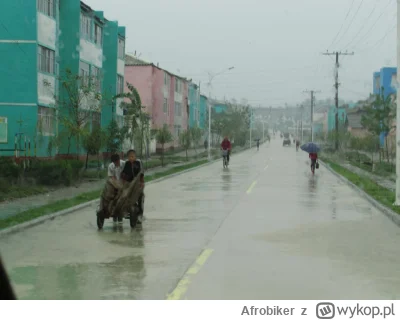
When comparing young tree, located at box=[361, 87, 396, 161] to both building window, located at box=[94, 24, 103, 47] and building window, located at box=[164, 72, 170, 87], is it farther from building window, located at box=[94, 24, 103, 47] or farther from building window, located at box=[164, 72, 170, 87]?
building window, located at box=[164, 72, 170, 87]

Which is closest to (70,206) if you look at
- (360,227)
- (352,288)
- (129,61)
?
(360,227)

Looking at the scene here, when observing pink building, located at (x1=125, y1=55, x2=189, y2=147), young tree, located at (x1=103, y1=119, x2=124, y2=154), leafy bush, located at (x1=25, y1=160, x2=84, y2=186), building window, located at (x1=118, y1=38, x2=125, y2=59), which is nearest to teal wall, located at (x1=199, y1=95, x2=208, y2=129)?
pink building, located at (x1=125, y1=55, x2=189, y2=147)

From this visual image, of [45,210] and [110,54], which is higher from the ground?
[110,54]

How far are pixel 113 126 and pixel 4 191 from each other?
14.5 metres

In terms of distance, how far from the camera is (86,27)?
41.0 metres

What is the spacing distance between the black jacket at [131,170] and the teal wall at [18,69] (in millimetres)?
19314

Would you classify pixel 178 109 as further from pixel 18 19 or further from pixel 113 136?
pixel 18 19

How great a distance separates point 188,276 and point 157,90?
60.2 metres

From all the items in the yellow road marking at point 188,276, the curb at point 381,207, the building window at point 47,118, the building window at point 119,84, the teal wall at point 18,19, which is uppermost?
the teal wall at point 18,19

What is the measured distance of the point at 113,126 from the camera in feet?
111

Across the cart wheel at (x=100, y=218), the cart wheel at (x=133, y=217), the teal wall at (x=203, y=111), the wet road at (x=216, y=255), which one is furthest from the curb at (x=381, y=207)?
the teal wall at (x=203, y=111)

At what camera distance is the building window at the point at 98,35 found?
43125 mm

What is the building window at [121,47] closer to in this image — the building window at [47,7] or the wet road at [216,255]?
the building window at [47,7]

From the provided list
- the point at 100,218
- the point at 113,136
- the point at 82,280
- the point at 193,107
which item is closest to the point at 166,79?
the point at 193,107
